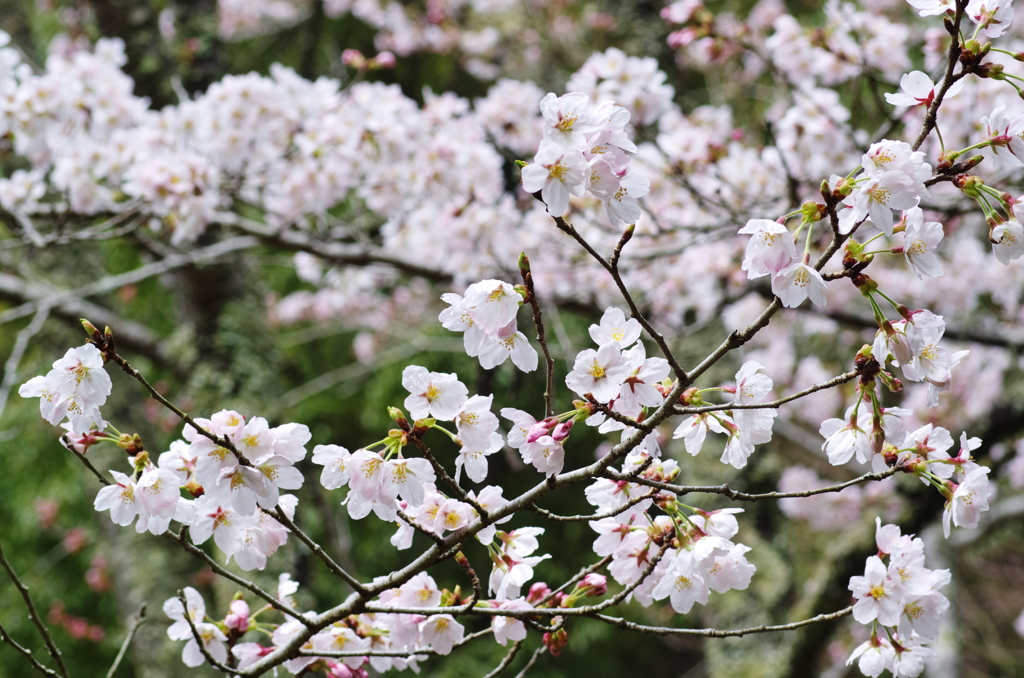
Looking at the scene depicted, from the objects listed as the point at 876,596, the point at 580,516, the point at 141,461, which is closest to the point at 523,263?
the point at 580,516

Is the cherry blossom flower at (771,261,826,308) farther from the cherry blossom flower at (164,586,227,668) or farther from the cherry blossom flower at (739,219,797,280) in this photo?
the cherry blossom flower at (164,586,227,668)

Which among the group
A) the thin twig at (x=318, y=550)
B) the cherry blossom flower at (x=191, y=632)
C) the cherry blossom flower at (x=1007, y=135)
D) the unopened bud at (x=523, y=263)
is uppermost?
the cherry blossom flower at (x=1007, y=135)

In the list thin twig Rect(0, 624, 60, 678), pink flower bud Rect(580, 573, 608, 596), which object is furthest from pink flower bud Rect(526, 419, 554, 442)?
thin twig Rect(0, 624, 60, 678)

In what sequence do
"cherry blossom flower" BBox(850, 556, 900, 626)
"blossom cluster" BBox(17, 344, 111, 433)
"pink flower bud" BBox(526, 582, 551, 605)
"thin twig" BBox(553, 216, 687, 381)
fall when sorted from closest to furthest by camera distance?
"thin twig" BBox(553, 216, 687, 381)
"blossom cluster" BBox(17, 344, 111, 433)
"cherry blossom flower" BBox(850, 556, 900, 626)
"pink flower bud" BBox(526, 582, 551, 605)

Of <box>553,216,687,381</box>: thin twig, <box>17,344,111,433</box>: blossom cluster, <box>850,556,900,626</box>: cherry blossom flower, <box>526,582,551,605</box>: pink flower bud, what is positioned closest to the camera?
<box>553,216,687,381</box>: thin twig

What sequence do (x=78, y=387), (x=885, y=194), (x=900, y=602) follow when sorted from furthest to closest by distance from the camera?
(x=900, y=602), (x=78, y=387), (x=885, y=194)

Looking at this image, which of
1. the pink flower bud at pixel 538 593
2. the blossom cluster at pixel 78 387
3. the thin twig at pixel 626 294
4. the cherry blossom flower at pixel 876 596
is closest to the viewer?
the thin twig at pixel 626 294

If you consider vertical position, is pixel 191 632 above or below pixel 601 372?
below

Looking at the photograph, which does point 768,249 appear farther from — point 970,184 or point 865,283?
point 970,184

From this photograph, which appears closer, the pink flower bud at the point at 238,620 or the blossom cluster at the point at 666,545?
the blossom cluster at the point at 666,545

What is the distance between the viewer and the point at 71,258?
3990mm

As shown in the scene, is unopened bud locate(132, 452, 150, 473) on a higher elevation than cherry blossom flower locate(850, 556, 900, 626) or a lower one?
higher

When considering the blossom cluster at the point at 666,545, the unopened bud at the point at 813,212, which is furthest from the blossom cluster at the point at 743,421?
the unopened bud at the point at 813,212

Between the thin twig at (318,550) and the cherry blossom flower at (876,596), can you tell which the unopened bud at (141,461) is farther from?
the cherry blossom flower at (876,596)
